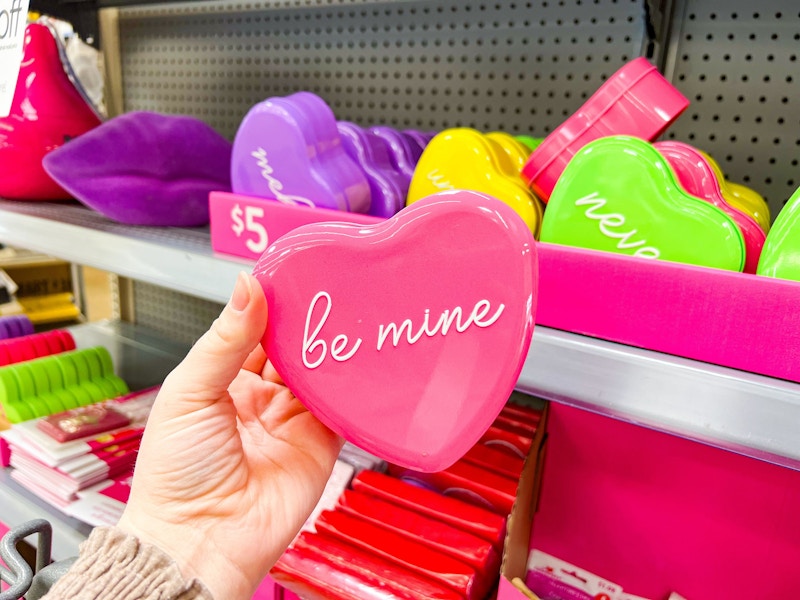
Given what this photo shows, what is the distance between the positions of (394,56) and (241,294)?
3.07 ft

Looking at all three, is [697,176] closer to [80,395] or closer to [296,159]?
[296,159]

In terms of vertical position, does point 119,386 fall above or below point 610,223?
below

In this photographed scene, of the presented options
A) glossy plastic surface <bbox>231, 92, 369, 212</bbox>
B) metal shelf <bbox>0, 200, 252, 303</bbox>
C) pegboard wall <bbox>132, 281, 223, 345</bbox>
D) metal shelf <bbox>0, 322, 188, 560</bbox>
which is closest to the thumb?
metal shelf <bbox>0, 200, 252, 303</bbox>

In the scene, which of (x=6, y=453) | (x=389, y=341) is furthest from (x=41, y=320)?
(x=389, y=341)

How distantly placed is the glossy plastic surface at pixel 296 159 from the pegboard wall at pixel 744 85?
0.59 m

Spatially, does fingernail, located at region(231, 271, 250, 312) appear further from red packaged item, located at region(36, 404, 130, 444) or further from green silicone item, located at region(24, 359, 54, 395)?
green silicone item, located at region(24, 359, 54, 395)

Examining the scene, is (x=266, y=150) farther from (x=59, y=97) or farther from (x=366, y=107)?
(x=59, y=97)

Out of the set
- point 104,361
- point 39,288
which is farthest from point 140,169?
point 39,288

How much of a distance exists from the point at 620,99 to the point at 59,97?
1155 mm

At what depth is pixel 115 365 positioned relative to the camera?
1.72 m

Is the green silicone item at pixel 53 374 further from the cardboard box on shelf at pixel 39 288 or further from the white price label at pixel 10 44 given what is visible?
the cardboard box on shelf at pixel 39 288

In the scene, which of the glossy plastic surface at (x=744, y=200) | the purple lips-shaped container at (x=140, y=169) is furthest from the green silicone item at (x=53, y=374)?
the glossy plastic surface at (x=744, y=200)

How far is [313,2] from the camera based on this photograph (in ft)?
4.42

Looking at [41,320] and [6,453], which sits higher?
[6,453]
